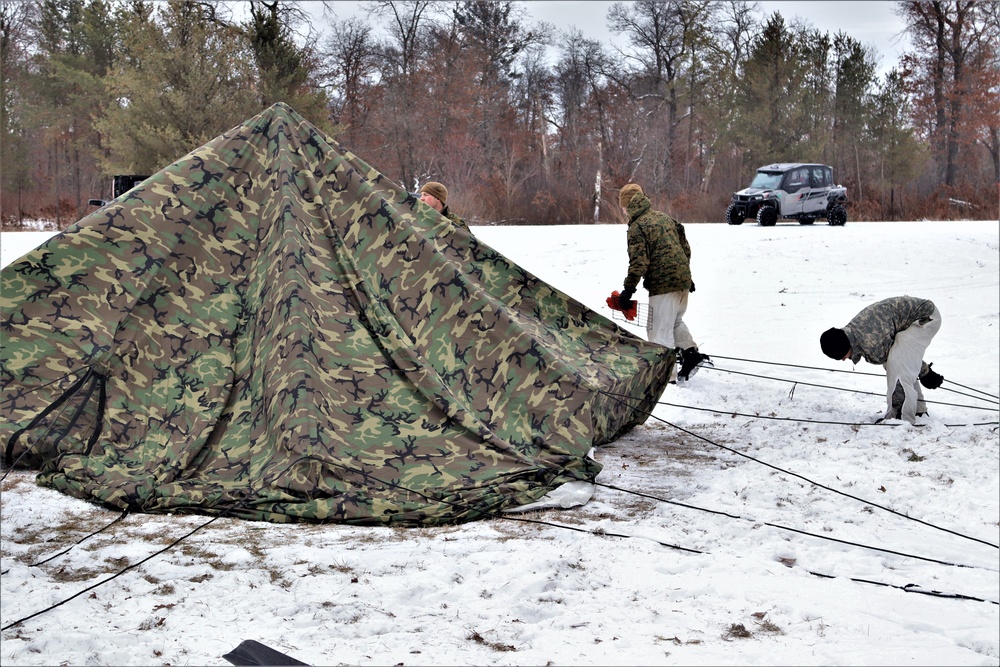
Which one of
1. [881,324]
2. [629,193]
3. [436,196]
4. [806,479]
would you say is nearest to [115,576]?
[806,479]

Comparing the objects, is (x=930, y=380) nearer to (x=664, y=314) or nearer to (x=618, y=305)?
(x=664, y=314)

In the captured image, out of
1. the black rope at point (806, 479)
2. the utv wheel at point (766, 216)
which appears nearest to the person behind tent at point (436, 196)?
the black rope at point (806, 479)

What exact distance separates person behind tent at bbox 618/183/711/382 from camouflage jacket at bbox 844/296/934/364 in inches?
62.3

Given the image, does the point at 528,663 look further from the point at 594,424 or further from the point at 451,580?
the point at 594,424

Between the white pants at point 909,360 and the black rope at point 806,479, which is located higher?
the white pants at point 909,360

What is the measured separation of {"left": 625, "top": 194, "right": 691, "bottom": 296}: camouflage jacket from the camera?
302 inches

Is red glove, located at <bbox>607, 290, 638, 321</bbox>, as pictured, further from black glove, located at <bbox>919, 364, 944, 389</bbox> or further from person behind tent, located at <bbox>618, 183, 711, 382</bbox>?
black glove, located at <bbox>919, 364, 944, 389</bbox>

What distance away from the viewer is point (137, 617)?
3418mm

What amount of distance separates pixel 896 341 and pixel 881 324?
22 cm

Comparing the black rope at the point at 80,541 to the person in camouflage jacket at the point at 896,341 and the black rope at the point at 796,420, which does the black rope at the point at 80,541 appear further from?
the person in camouflage jacket at the point at 896,341

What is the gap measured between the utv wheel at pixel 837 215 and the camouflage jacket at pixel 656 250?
42.2 ft

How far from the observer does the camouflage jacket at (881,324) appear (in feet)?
21.2

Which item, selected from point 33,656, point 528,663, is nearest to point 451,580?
point 528,663

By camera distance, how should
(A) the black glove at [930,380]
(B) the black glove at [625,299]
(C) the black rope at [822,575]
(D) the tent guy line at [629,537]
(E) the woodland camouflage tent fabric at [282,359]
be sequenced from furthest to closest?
(B) the black glove at [625,299], (A) the black glove at [930,380], (E) the woodland camouflage tent fabric at [282,359], (C) the black rope at [822,575], (D) the tent guy line at [629,537]
